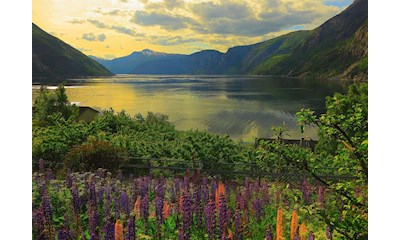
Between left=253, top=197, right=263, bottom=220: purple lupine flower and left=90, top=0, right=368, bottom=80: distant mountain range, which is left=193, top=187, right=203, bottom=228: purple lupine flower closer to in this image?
left=253, top=197, right=263, bottom=220: purple lupine flower

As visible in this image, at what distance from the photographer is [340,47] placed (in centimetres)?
1147

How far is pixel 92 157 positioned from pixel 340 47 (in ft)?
23.8

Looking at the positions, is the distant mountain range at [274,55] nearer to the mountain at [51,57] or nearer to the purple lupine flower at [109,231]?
the mountain at [51,57]

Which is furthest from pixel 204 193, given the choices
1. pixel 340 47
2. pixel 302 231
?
pixel 340 47

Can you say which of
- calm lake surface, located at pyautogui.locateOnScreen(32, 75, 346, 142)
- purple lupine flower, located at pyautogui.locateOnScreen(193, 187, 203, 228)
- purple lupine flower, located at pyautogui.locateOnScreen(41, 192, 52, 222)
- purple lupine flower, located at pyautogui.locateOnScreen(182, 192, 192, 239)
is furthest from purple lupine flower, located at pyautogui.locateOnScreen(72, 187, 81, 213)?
calm lake surface, located at pyautogui.locateOnScreen(32, 75, 346, 142)

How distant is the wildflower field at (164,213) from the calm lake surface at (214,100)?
5.30 metres

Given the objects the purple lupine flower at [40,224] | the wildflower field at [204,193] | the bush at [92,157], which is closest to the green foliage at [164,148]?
the wildflower field at [204,193]

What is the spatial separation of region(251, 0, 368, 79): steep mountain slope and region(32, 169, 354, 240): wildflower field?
5.65 feet

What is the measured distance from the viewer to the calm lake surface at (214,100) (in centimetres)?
1166

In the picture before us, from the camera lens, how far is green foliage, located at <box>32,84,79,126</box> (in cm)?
1384

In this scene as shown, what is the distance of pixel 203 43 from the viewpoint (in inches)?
282

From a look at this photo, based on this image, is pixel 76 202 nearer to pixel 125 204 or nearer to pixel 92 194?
pixel 92 194
